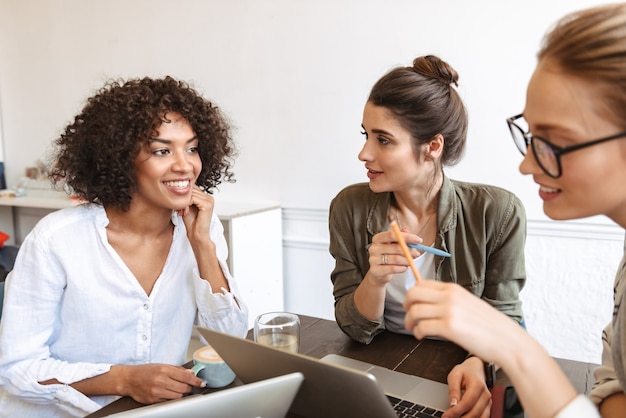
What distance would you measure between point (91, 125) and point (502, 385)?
3.70 ft

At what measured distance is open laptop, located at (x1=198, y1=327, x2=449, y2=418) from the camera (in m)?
0.69

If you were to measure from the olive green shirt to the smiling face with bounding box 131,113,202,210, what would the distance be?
461 mm

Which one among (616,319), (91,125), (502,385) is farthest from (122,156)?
(616,319)

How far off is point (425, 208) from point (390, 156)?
0.20 metres

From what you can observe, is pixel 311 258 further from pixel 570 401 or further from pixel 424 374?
pixel 570 401

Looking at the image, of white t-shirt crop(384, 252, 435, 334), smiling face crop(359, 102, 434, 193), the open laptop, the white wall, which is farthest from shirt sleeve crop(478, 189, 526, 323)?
the white wall

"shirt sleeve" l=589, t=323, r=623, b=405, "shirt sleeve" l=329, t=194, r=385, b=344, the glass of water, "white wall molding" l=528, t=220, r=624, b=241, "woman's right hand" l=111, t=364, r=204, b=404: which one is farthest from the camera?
"white wall molding" l=528, t=220, r=624, b=241

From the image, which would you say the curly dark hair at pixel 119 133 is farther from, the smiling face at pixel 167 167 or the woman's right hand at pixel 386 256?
the woman's right hand at pixel 386 256

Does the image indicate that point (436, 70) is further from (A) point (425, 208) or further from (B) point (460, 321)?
(B) point (460, 321)

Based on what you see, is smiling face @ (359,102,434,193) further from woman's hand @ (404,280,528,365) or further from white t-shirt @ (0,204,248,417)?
woman's hand @ (404,280,528,365)

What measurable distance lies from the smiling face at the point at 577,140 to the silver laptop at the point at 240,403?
441 millimetres

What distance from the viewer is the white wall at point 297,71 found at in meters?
2.29

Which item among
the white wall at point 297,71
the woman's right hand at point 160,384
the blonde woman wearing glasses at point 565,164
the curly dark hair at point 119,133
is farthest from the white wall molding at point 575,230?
the woman's right hand at point 160,384

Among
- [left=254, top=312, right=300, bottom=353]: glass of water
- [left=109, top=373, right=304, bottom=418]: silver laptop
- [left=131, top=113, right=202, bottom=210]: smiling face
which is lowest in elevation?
[left=254, top=312, right=300, bottom=353]: glass of water
